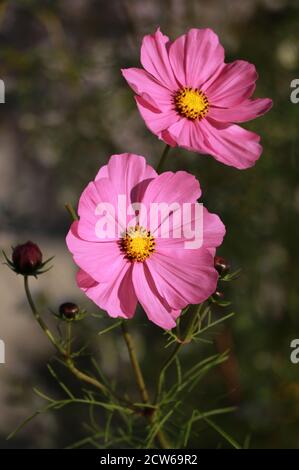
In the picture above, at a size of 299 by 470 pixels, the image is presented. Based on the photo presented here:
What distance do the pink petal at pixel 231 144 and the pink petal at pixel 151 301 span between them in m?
0.11

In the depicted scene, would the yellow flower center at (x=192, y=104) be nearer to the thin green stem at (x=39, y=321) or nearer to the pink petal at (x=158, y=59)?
the pink petal at (x=158, y=59)

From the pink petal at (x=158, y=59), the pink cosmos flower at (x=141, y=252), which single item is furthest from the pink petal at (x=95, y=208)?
the pink petal at (x=158, y=59)

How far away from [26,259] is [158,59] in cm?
19

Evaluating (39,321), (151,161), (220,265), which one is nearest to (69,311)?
(39,321)

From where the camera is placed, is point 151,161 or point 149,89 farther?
point 151,161

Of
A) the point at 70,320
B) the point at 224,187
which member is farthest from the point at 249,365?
the point at 70,320

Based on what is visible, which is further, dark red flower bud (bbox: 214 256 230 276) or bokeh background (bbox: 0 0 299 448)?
bokeh background (bbox: 0 0 299 448)

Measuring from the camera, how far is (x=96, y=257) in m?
0.52

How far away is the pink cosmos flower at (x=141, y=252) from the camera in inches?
20.5

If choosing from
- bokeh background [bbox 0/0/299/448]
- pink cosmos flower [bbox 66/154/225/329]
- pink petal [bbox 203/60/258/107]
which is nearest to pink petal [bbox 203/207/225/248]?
pink cosmos flower [bbox 66/154/225/329]

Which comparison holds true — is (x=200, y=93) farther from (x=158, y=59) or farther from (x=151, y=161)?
(x=151, y=161)

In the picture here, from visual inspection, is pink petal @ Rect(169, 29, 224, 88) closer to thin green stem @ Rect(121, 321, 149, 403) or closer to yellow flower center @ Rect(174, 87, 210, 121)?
yellow flower center @ Rect(174, 87, 210, 121)

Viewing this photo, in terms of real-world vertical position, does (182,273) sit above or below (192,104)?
below

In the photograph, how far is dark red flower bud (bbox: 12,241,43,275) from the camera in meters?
0.57
